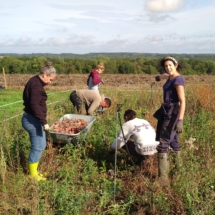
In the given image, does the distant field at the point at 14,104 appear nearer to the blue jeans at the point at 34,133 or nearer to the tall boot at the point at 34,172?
the blue jeans at the point at 34,133

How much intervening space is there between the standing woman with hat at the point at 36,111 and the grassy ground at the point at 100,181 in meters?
0.31

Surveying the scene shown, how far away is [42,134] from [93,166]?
876 mm

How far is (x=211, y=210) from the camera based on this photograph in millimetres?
2631

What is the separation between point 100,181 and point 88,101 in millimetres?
2451

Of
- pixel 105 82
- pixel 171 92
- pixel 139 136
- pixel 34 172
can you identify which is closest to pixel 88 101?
pixel 139 136

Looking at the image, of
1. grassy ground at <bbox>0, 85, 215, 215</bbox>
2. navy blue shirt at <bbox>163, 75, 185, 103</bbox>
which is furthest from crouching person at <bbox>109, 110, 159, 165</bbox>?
navy blue shirt at <bbox>163, 75, 185, 103</bbox>

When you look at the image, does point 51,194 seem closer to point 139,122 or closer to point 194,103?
point 139,122

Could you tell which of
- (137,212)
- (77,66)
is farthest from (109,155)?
(77,66)

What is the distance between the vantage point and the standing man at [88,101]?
18.9ft


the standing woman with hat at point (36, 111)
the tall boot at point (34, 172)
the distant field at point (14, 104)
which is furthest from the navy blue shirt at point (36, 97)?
the distant field at point (14, 104)

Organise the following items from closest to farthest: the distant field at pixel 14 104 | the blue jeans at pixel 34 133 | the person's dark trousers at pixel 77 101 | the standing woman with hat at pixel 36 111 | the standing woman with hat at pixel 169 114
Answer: the standing woman with hat at pixel 169 114 → the standing woman with hat at pixel 36 111 → the blue jeans at pixel 34 133 → the distant field at pixel 14 104 → the person's dark trousers at pixel 77 101

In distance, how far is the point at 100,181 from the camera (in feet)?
12.3

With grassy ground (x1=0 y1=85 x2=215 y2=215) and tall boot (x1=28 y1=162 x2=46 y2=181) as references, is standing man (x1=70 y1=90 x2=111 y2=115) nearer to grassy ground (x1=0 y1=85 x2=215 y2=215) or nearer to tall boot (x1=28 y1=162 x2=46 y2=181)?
grassy ground (x1=0 y1=85 x2=215 y2=215)

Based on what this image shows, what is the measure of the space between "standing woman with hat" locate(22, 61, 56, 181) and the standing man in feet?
7.31
